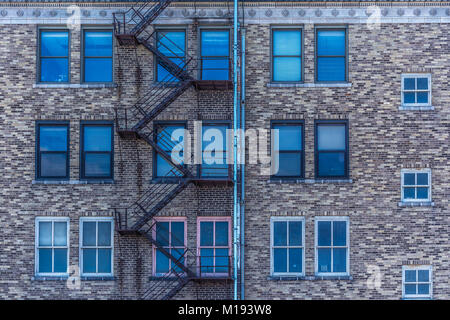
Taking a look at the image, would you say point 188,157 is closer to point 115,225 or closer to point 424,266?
point 115,225

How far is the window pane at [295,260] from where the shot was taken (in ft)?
69.3

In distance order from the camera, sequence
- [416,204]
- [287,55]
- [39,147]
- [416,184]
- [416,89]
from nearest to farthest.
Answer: [416,204] < [416,184] < [416,89] < [39,147] < [287,55]

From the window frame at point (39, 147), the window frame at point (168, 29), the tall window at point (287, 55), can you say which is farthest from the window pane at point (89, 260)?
the tall window at point (287, 55)

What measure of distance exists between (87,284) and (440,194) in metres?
11.5

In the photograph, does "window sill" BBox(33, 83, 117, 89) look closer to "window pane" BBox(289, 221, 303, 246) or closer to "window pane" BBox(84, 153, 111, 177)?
"window pane" BBox(84, 153, 111, 177)

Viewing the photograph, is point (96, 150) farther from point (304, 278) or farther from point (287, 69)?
point (304, 278)

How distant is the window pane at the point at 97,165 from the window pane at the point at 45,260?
2.77 m

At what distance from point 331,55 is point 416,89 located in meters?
2.93

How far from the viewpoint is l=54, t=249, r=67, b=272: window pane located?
21203 mm

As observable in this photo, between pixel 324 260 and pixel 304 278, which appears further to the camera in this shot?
pixel 324 260

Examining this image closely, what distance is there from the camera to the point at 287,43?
21.8 meters

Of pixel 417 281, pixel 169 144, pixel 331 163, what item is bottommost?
pixel 417 281

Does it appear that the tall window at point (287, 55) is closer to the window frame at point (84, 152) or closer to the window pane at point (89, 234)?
the window frame at point (84, 152)

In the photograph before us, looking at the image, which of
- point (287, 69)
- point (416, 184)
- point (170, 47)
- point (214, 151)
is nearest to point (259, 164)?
point (214, 151)
